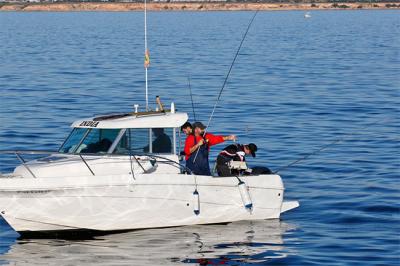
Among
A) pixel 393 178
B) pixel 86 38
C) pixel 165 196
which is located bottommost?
pixel 86 38

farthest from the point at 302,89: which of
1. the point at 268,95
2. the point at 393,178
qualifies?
the point at 393,178

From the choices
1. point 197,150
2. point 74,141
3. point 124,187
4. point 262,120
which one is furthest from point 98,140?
point 262,120

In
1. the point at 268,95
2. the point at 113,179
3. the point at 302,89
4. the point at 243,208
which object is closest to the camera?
the point at 113,179

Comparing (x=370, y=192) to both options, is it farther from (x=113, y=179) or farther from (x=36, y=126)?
(x=36, y=126)

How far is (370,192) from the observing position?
79.6 feet

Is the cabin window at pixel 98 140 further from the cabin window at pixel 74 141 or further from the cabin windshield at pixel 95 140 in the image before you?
the cabin window at pixel 74 141

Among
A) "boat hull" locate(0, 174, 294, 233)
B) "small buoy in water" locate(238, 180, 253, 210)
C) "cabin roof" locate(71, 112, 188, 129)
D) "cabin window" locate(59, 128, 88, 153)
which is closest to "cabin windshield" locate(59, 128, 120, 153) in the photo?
"cabin window" locate(59, 128, 88, 153)

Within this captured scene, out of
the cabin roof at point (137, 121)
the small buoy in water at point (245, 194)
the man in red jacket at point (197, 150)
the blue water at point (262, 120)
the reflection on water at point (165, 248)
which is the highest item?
the cabin roof at point (137, 121)

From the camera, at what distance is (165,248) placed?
19078 millimetres

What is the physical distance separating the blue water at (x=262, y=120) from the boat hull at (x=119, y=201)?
1.12 ft

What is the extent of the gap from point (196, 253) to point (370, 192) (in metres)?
6.70

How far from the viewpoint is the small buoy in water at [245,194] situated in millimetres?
19891

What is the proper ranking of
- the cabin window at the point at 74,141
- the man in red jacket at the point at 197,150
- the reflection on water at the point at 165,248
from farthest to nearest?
the man in red jacket at the point at 197,150 → the cabin window at the point at 74,141 → the reflection on water at the point at 165,248

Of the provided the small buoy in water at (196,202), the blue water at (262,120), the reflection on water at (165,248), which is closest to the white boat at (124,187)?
the small buoy in water at (196,202)
